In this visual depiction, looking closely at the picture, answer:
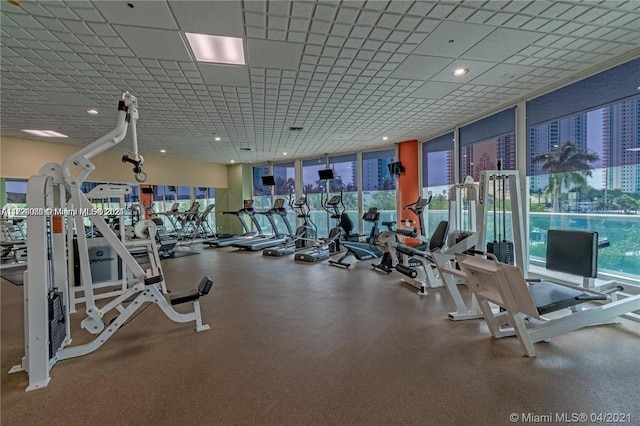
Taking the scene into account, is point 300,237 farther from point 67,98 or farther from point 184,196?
point 184,196

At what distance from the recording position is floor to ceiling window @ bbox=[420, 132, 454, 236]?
21.8 feet

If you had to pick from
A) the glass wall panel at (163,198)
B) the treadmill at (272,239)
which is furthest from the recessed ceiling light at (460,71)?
the glass wall panel at (163,198)

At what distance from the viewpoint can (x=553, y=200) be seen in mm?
4332

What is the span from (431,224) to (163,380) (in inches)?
267

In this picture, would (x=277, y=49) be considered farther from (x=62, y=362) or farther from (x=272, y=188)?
(x=272, y=188)

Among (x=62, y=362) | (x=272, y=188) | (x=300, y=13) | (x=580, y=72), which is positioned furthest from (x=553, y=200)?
(x=272, y=188)

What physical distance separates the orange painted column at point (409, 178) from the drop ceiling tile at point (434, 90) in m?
3.12

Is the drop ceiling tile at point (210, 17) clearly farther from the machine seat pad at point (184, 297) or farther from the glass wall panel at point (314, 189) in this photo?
the glass wall panel at point (314, 189)

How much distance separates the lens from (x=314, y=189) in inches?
386

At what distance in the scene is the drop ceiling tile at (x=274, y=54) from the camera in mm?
2875

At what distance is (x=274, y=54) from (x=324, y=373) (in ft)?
10.1

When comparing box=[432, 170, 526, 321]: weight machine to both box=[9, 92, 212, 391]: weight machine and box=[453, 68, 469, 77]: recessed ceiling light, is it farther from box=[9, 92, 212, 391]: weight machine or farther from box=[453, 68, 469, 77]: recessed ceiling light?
box=[9, 92, 212, 391]: weight machine

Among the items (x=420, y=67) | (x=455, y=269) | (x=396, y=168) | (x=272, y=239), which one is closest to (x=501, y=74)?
(x=420, y=67)

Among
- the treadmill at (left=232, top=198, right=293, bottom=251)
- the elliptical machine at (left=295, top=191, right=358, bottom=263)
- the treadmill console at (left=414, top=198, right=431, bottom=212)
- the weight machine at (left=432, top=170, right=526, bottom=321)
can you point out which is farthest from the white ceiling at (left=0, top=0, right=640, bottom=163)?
the treadmill at (left=232, top=198, right=293, bottom=251)
